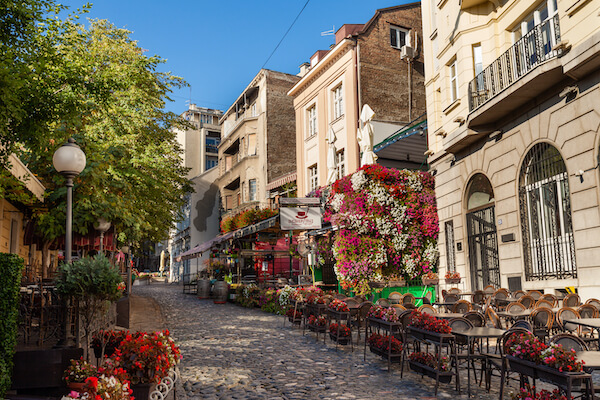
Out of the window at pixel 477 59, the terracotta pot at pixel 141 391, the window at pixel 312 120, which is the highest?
the window at pixel 312 120

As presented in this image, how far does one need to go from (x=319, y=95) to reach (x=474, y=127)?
14754 millimetres

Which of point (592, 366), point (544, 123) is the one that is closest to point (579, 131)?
point (544, 123)

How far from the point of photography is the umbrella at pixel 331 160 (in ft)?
81.7

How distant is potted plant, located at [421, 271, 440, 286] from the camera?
1828cm

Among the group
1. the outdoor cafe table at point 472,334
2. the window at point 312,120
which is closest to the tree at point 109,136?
the outdoor cafe table at point 472,334

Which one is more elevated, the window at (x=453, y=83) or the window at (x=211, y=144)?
the window at (x=211, y=144)

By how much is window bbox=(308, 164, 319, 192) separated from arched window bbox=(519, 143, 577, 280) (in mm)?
16468

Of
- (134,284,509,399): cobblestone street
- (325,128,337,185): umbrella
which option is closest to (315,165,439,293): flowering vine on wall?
(325,128,337,185): umbrella

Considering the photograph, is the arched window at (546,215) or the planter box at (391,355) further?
the arched window at (546,215)

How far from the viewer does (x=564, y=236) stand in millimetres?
12789

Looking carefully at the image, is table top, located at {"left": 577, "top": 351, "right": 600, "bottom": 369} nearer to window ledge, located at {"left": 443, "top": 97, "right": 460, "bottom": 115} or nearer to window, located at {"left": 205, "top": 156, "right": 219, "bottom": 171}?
window ledge, located at {"left": 443, "top": 97, "right": 460, "bottom": 115}

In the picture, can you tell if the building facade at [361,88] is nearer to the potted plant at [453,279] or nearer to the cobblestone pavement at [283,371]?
the potted plant at [453,279]

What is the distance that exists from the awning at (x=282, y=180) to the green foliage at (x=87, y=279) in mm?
27434

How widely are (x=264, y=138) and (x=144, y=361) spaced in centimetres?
3481
